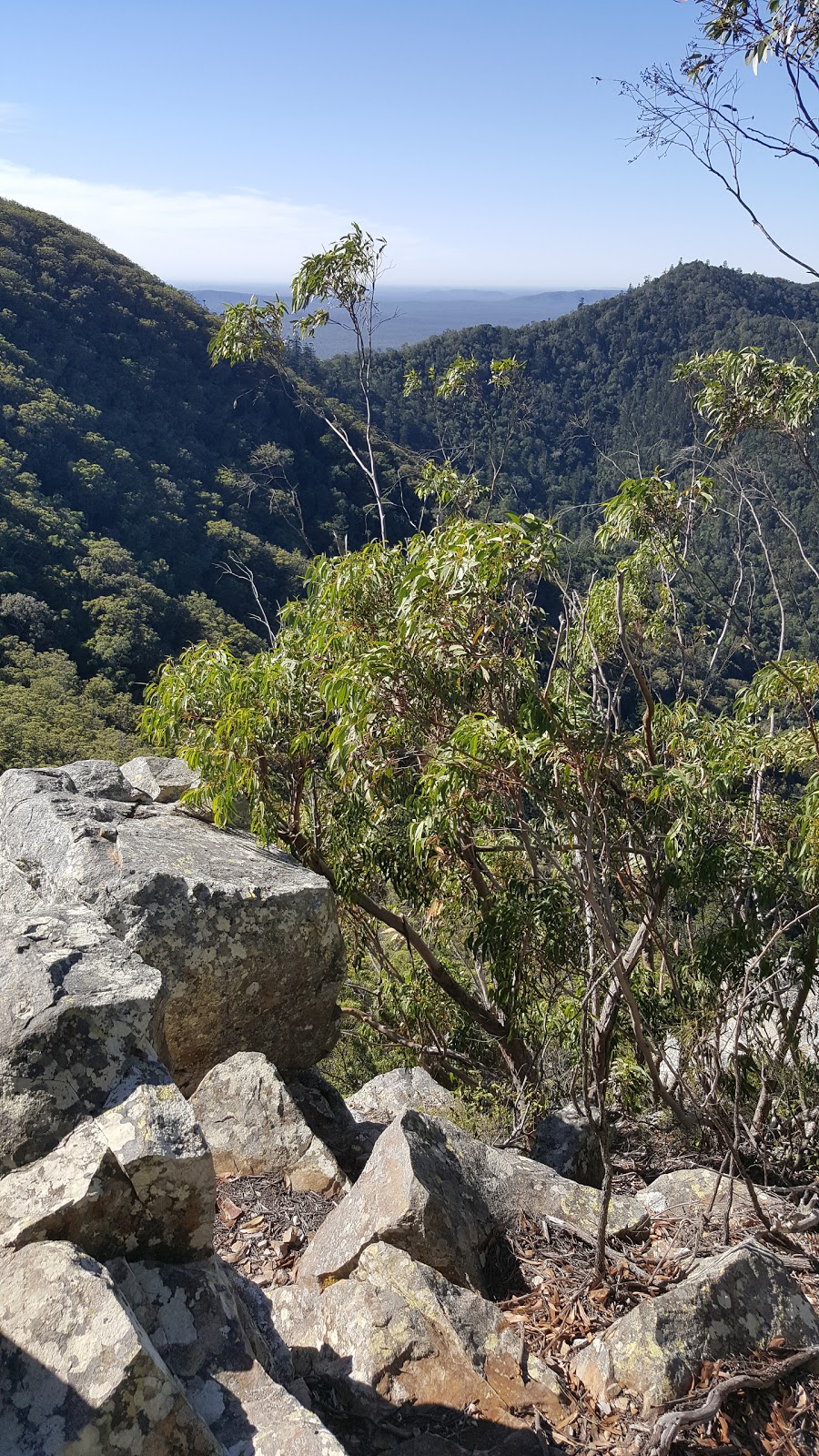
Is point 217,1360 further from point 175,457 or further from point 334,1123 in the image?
point 175,457

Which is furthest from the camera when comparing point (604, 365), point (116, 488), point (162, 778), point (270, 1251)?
point (604, 365)

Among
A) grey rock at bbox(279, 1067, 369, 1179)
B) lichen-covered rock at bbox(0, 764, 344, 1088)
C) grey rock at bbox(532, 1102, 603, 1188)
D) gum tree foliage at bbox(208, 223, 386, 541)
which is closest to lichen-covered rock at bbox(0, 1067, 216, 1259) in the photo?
lichen-covered rock at bbox(0, 764, 344, 1088)

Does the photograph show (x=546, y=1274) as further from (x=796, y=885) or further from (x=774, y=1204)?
(x=796, y=885)

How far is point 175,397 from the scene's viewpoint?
64250mm

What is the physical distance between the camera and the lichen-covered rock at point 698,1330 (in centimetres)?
296

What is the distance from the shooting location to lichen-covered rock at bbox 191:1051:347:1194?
13.9ft

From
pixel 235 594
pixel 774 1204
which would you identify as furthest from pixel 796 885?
pixel 235 594

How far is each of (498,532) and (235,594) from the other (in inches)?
1886

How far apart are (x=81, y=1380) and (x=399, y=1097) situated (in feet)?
13.2

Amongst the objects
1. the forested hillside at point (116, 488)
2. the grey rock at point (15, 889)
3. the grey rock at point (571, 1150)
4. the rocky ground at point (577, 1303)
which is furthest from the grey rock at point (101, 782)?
the forested hillside at point (116, 488)

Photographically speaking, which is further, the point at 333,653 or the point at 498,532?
the point at 333,653

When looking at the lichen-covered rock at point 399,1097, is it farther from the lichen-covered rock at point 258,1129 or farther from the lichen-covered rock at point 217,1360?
the lichen-covered rock at point 217,1360

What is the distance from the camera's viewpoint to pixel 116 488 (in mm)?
52375

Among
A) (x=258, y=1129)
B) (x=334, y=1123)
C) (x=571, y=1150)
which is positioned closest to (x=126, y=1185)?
(x=258, y=1129)
